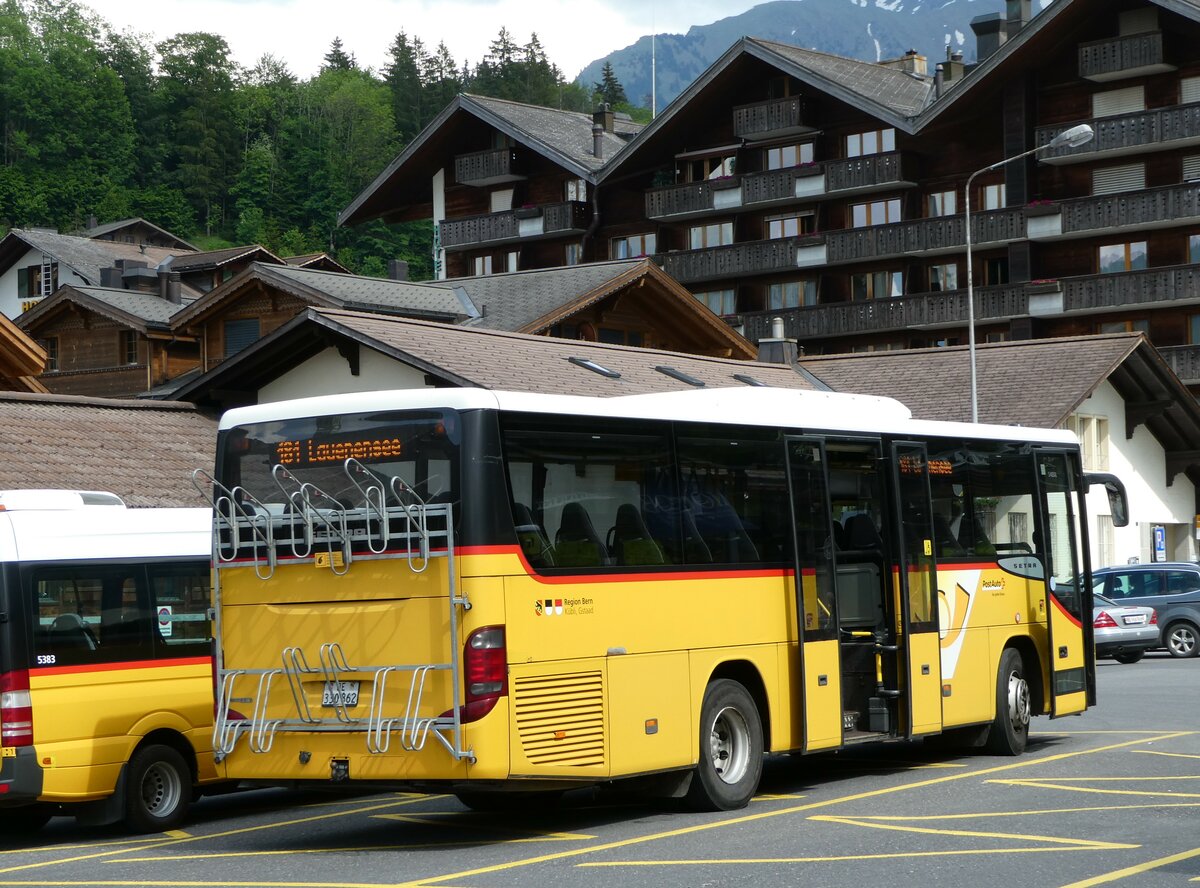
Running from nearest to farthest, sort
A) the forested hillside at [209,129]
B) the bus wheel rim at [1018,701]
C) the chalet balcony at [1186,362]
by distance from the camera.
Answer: the bus wheel rim at [1018,701], the chalet balcony at [1186,362], the forested hillside at [209,129]

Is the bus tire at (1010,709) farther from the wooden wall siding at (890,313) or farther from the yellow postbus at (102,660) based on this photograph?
the wooden wall siding at (890,313)

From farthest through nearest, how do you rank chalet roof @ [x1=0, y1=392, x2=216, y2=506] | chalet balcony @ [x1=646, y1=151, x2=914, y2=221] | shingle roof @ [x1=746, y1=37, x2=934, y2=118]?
shingle roof @ [x1=746, y1=37, x2=934, y2=118]
chalet balcony @ [x1=646, y1=151, x2=914, y2=221]
chalet roof @ [x1=0, y1=392, x2=216, y2=506]

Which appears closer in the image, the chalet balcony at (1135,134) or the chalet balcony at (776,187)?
the chalet balcony at (1135,134)

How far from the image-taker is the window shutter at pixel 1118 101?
60.0 m

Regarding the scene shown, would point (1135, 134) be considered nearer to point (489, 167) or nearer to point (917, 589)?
point (489, 167)

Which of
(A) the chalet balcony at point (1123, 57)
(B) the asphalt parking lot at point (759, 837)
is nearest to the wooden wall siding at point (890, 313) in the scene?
(A) the chalet balcony at point (1123, 57)

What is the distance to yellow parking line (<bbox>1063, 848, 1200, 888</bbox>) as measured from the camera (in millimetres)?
9812

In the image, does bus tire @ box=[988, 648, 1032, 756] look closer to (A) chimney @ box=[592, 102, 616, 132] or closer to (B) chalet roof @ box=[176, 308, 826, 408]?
(B) chalet roof @ box=[176, 308, 826, 408]

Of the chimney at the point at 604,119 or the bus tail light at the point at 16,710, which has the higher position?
the chimney at the point at 604,119

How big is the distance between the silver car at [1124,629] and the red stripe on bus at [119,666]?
22.7m

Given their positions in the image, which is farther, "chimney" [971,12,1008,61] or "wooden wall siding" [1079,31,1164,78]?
A: "chimney" [971,12,1008,61]

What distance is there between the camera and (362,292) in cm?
4478

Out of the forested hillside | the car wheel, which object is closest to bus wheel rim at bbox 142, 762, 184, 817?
the car wheel

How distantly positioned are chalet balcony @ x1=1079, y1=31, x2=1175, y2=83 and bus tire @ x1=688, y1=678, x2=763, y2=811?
49.1 metres
